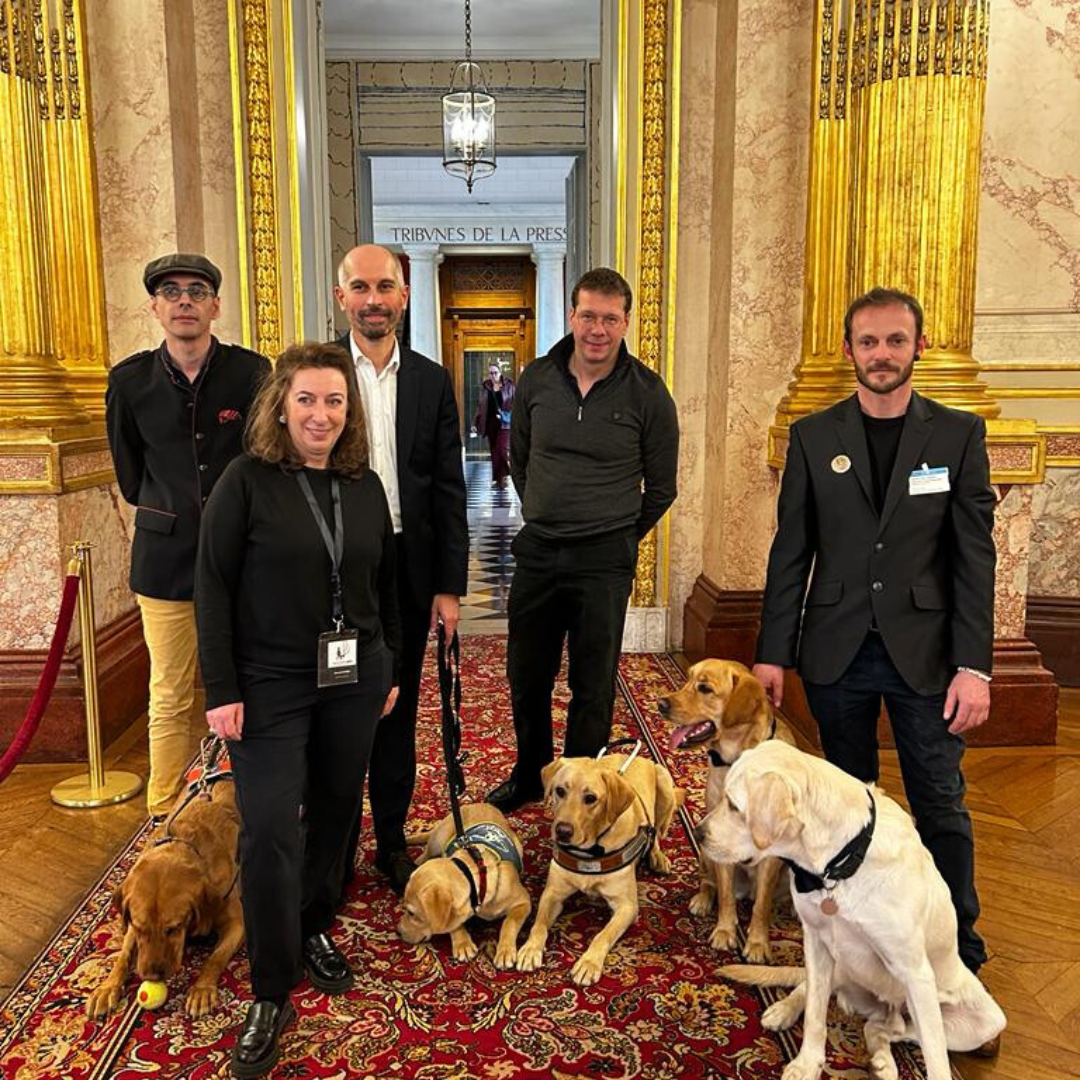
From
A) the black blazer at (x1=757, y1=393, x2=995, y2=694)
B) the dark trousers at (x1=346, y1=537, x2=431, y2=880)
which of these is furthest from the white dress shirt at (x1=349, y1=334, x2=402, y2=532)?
the black blazer at (x1=757, y1=393, x2=995, y2=694)

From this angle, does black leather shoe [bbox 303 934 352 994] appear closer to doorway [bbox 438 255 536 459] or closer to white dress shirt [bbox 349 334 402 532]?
white dress shirt [bbox 349 334 402 532]

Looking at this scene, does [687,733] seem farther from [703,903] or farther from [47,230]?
[47,230]

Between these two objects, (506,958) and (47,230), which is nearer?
(506,958)

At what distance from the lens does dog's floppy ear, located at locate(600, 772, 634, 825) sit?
2.80m

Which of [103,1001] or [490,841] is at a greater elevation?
[490,841]

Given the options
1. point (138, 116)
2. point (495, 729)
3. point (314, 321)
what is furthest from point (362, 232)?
point (495, 729)

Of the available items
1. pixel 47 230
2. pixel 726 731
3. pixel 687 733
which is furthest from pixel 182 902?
pixel 47 230

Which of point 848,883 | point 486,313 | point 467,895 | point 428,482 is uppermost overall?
point 486,313

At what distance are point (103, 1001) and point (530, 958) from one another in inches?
43.3

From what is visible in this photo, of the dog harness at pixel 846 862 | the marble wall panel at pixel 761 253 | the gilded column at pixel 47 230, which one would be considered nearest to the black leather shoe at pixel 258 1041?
the dog harness at pixel 846 862

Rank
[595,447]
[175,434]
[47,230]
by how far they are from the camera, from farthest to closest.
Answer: [47,230] < [595,447] < [175,434]

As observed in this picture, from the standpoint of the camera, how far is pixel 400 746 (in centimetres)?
326

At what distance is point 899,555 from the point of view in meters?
2.51

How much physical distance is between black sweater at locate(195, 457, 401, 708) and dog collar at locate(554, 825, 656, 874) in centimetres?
91
